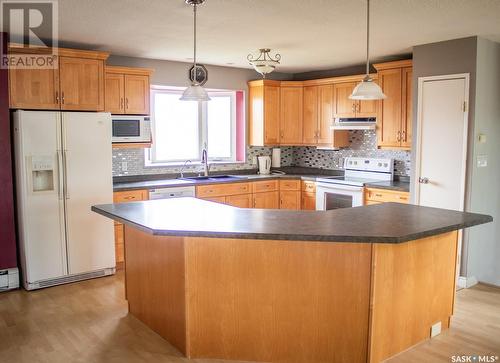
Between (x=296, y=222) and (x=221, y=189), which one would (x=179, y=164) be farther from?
(x=296, y=222)

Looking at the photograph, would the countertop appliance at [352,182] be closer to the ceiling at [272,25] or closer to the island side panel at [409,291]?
the ceiling at [272,25]

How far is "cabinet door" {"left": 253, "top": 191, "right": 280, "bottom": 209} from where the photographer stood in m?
6.30

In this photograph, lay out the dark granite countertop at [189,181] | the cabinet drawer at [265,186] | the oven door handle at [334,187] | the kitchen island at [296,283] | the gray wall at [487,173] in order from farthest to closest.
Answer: the cabinet drawer at [265,186] → the oven door handle at [334,187] → the dark granite countertop at [189,181] → the gray wall at [487,173] → the kitchen island at [296,283]

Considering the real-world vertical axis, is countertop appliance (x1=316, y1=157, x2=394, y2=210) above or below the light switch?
below

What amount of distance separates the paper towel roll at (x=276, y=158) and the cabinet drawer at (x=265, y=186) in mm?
608

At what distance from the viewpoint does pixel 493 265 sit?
498cm

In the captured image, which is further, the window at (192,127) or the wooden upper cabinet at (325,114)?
the wooden upper cabinet at (325,114)

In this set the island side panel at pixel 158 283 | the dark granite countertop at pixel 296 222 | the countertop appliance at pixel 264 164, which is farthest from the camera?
the countertop appliance at pixel 264 164

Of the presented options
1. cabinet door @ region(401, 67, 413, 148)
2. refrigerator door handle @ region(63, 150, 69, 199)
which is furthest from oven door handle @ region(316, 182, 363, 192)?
refrigerator door handle @ region(63, 150, 69, 199)

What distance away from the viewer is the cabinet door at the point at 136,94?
536 cm

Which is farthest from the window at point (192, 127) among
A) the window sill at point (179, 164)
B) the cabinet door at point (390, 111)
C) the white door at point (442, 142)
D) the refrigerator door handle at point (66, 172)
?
the white door at point (442, 142)

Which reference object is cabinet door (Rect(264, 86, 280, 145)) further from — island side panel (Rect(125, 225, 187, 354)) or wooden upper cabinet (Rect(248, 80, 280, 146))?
island side panel (Rect(125, 225, 187, 354))

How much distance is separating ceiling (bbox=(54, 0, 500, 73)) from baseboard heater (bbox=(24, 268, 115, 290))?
236cm

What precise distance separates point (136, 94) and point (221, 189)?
1.54m
